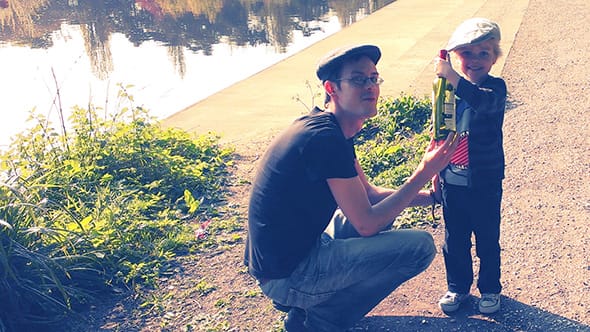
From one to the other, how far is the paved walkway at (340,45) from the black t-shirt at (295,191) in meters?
3.79

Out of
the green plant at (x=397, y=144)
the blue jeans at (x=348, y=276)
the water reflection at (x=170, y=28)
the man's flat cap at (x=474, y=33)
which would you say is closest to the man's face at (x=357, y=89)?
the man's flat cap at (x=474, y=33)

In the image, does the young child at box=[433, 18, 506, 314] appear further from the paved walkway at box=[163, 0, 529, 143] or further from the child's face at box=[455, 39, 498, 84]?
the paved walkway at box=[163, 0, 529, 143]

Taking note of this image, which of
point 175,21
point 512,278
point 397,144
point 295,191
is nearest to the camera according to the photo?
A: point 295,191

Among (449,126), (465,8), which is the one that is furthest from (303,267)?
(465,8)

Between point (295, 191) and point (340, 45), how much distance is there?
852cm

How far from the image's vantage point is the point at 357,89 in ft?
11.4

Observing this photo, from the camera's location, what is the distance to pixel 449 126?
3.46 meters

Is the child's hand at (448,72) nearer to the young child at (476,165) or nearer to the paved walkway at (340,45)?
the young child at (476,165)

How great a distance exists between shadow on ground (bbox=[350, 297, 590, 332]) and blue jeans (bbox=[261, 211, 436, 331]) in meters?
0.37

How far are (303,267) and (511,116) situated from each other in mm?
4484

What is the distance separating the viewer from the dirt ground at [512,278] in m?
3.92

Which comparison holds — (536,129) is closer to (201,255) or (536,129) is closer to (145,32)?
(201,255)

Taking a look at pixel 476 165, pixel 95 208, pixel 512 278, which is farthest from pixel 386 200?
pixel 95 208

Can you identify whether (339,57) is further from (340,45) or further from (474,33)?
(340,45)
